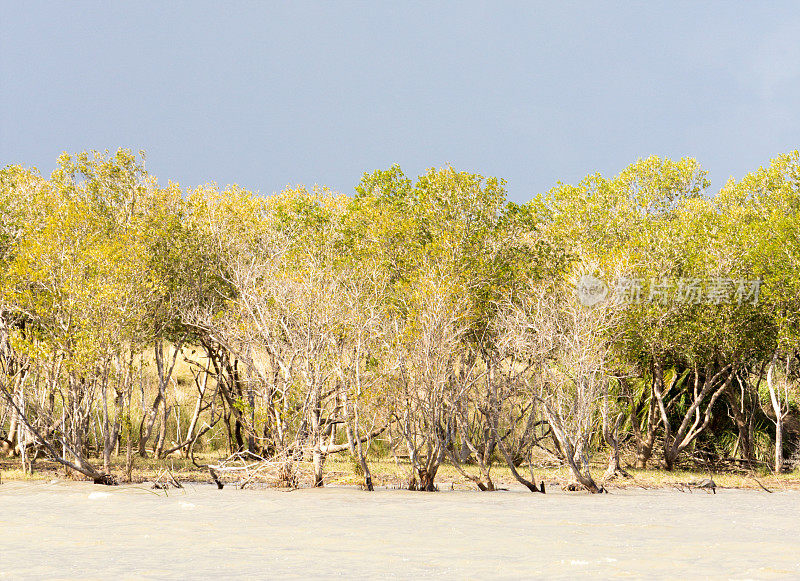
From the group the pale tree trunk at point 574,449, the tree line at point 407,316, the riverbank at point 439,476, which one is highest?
the tree line at point 407,316

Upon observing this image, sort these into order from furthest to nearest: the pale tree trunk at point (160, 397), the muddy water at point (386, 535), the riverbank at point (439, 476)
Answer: the pale tree trunk at point (160, 397)
the riverbank at point (439, 476)
the muddy water at point (386, 535)

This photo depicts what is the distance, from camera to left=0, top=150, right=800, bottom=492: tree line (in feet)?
63.7

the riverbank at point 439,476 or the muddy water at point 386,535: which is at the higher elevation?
the riverbank at point 439,476

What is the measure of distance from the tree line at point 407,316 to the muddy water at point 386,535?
2.08 meters

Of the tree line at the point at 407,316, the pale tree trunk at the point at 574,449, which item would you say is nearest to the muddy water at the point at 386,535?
the pale tree trunk at the point at 574,449

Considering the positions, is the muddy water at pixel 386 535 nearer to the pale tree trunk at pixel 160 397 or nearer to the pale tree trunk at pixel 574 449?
the pale tree trunk at pixel 574 449

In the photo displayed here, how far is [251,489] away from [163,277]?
9089 mm

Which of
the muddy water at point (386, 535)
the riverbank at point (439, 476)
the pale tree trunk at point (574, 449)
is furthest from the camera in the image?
the riverbank at point (439, 476)

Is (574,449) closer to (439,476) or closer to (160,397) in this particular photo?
(439,476)

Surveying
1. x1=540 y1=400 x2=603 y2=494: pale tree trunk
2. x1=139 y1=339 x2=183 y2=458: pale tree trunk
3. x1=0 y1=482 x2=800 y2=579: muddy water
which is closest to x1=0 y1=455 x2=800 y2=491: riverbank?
x1=540 y1=400 x2=603 y2=494: pale tree trunk

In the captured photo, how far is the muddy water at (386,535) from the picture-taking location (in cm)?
892

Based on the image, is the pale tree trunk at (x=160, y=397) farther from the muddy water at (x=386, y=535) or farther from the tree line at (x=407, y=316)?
the muddy water at (x=386, y=535)

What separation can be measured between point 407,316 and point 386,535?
9.24 meters

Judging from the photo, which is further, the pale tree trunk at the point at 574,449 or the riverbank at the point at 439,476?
the riverbank at the point at 439,476
